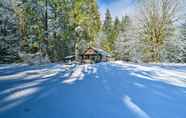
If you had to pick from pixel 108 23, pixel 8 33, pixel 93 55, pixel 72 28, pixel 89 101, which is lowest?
pixel 89 101

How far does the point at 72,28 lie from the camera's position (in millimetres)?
23141

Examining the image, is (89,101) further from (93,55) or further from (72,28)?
(93,55)

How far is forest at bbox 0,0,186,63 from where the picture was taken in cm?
1934

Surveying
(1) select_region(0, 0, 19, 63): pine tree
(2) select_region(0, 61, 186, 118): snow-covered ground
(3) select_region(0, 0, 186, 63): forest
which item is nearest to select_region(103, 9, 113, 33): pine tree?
(3) select_region(0, 0, 186, 63): forest

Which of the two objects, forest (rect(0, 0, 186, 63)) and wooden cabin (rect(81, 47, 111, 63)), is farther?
wooden cabin (rect(81, 47, 111, 63))

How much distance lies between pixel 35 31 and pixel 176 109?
19.3m

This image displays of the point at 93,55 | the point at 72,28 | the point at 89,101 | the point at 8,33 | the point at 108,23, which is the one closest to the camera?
the point at 89,101

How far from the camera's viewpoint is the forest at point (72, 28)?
1934 cm

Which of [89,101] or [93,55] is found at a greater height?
[93,55]

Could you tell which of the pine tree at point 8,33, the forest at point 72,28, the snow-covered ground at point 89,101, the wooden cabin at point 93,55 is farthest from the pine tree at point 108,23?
the snow-covered ground at point 89,101

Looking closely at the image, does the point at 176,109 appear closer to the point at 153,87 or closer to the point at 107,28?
the point at 153,87

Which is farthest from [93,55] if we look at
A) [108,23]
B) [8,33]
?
[108,23]

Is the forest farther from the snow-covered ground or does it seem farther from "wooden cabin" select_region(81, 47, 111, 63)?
the snow-covered ground

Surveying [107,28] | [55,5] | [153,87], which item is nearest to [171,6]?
[55,5]
